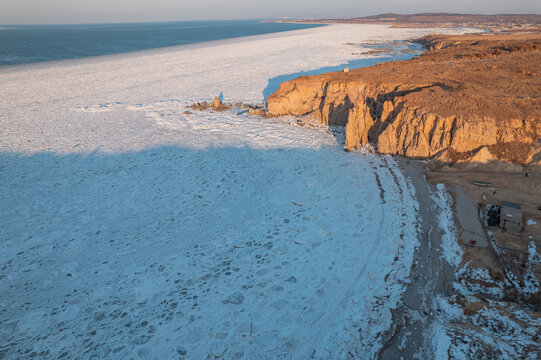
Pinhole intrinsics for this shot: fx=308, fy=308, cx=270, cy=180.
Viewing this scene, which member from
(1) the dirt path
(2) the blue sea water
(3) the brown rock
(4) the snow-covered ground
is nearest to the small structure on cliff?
(1) the dirt path

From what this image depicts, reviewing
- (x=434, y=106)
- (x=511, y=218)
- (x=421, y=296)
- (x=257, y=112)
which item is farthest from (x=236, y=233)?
(x=257, y=112)

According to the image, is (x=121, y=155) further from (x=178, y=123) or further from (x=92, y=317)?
(x=92, y=317)

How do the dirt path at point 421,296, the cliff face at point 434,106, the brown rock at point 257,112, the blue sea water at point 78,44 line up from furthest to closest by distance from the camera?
the blue sea water at point 78,44
the brown rock at point 257,112
the cliff face at point 434,106
the dirt path at point 421,296

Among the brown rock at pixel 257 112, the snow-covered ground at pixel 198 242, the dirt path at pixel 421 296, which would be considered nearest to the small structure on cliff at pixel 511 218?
the dirt path at pixel 421 296

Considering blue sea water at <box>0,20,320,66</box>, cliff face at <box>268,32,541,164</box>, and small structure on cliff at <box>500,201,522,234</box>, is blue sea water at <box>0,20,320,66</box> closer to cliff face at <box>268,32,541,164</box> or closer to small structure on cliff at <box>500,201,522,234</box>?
cliff face at <box>268,32,541,164</box>

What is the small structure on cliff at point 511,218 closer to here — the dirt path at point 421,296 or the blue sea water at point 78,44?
the dirt path at point 421,296

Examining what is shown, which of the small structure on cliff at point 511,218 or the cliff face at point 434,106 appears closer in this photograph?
the small structure on cliff at point 511,218
